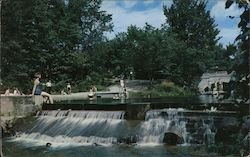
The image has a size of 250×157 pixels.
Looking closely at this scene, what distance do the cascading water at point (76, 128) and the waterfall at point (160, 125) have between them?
33.6 inches

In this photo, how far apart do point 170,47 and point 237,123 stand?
46033 mm

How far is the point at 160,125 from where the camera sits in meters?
15.6

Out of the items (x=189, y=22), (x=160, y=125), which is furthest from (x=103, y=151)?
(x=189, y=22)

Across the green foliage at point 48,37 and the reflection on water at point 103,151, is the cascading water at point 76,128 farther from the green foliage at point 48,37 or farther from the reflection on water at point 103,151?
the green foliage at point 48,37

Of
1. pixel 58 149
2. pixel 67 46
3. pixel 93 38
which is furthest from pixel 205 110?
pixel 93 38

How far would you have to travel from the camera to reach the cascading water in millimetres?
15829

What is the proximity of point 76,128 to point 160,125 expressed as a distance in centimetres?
343

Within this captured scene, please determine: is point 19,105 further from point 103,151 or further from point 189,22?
point 189,22

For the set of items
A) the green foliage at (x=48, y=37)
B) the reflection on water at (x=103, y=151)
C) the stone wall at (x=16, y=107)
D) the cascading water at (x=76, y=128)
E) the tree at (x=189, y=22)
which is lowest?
the reflection on water at (x=103, y=151)

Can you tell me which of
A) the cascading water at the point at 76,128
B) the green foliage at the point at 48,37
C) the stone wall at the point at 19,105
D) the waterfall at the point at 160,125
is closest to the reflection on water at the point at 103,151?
the waterfall at the point at 160,125

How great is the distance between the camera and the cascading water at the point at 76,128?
15829 millimetres

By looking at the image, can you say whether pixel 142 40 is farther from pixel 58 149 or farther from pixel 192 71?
pixel 58 149

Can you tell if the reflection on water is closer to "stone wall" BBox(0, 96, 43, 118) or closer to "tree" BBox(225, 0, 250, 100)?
"stone wall" BBox(0, 96, 43, 118)

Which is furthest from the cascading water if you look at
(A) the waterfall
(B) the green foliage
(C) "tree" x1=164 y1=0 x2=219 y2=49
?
(C) "tree" x1=164 y1=0 x2=219 y2=49
